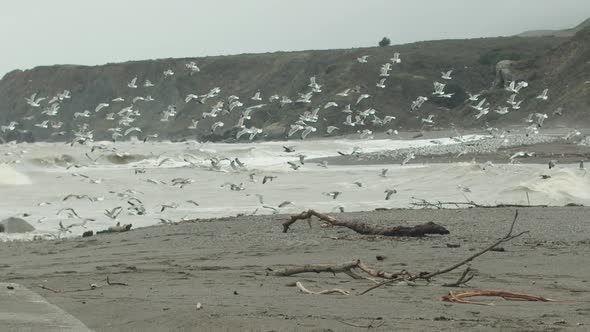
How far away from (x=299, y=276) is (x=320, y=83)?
273ft

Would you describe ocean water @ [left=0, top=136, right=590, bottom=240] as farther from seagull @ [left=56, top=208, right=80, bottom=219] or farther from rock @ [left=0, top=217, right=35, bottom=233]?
rock @ [left=0, top=217, right=35, bottom=233]

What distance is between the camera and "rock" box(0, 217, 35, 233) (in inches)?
653

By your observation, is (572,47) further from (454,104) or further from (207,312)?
(207,312)

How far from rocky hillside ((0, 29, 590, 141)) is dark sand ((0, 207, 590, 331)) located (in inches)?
1740

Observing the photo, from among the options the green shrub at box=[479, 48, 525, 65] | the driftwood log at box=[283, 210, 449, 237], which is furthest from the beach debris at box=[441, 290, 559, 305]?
the green shrub at box=[479, 48, 525, 65]

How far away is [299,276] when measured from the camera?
362 inches

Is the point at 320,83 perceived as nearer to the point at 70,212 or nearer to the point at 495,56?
the point at 495,56

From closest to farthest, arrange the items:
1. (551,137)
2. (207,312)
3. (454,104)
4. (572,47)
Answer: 1. (207,312)
2. (551,137)
3. (572,47)
4. (454,104)

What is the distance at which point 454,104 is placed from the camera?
269ft

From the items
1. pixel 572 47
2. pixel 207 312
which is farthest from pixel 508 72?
pixel 207 312

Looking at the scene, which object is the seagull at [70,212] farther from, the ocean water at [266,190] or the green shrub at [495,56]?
the green shrub at [495,56]

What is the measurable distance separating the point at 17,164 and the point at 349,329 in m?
33.4

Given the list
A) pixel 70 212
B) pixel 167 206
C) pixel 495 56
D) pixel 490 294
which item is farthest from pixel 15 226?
pixel 495 56

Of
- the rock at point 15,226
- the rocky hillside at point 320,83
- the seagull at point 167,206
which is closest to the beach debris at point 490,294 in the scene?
the rock at point 15,226
